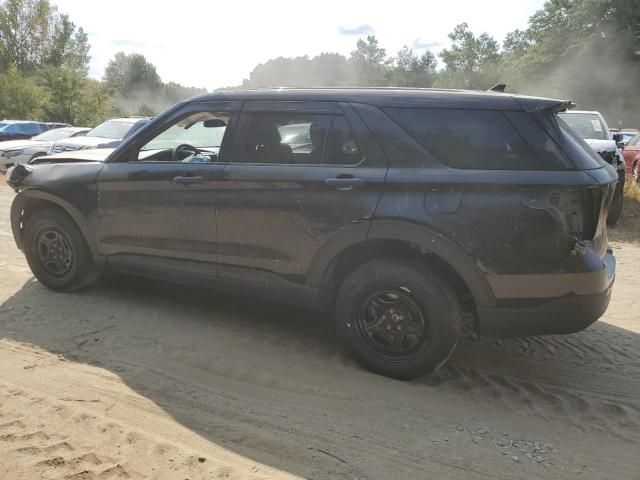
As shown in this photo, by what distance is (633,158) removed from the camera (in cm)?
1182

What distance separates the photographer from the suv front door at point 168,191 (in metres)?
3.88

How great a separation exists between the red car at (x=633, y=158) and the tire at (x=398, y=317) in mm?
9888

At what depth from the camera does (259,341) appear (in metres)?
3.96

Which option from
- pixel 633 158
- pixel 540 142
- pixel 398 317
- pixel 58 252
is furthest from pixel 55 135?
pixel 540 142

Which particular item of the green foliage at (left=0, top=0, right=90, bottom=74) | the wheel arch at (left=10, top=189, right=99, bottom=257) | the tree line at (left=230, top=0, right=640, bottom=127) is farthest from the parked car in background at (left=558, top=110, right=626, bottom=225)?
the green foliage at (left=0, top=0, right=90, bottom=74)

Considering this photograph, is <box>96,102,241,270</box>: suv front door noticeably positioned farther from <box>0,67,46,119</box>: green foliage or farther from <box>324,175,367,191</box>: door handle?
<box>0,67,46,119</box>: green foliage

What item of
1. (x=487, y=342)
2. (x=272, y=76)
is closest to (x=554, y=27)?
(x=272, y=76)

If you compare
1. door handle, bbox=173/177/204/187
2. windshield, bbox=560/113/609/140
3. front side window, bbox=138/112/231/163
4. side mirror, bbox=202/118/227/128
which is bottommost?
door handle, bbox=173/177/204/187

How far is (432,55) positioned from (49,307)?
89710 millimetres

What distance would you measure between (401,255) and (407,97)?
100cm

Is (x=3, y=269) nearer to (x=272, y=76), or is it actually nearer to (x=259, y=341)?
(x=259, y=341)

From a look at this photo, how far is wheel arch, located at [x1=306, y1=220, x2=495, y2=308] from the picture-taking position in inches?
123

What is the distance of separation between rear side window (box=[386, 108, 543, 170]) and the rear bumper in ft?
2.28

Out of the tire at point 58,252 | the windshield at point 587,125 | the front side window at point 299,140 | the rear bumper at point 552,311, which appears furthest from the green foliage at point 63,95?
the rear bumper at point 552,311
